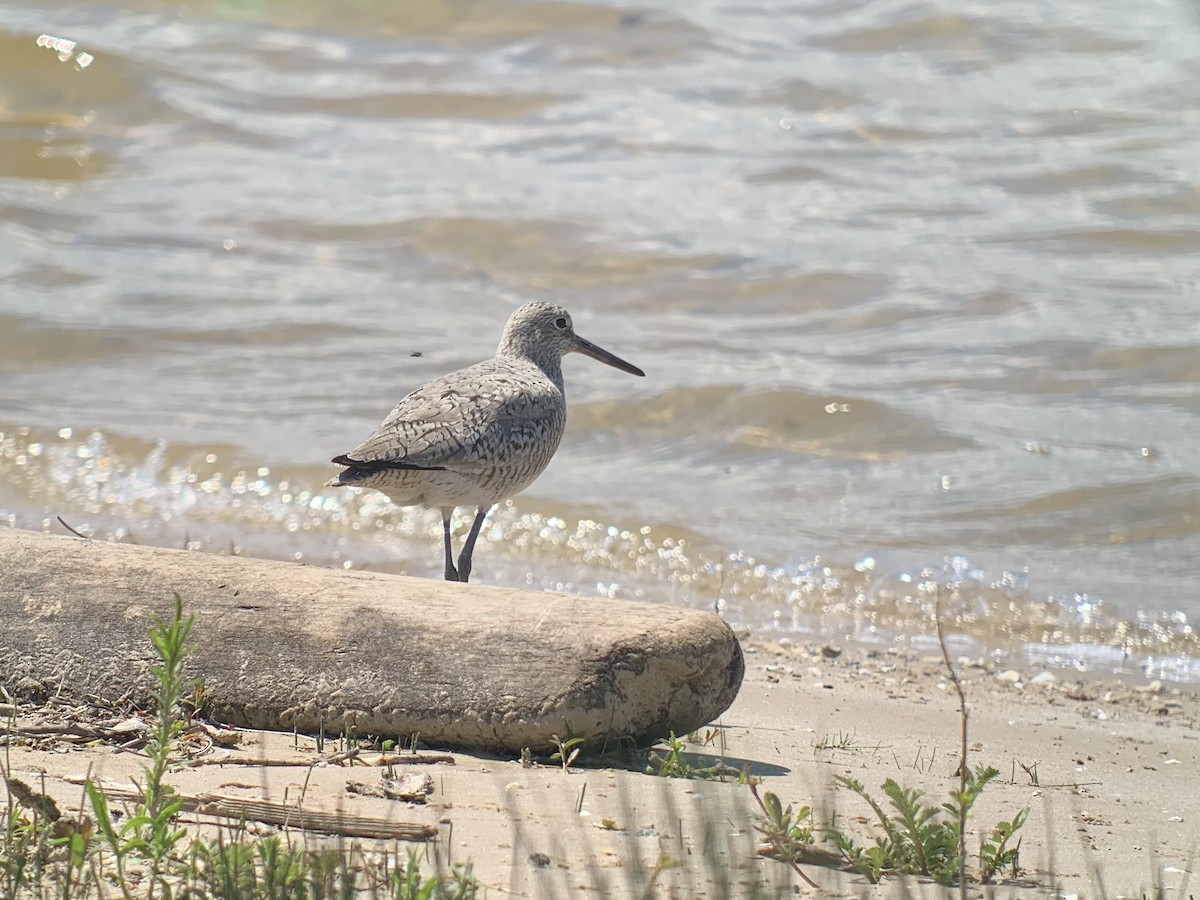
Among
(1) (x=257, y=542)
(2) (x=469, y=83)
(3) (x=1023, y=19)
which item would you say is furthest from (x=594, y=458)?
(3) (x=1023, y=19)

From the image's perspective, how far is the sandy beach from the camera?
139 inches

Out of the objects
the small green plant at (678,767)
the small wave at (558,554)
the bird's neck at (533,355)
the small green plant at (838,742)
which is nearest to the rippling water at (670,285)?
the small wave at (558,554)

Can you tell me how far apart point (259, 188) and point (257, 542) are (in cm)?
788

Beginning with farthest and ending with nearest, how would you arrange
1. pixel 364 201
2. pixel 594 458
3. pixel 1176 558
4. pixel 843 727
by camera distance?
pixel 364 201 < pixel 594 458 < pixel 1176 558 < pixel 843 727

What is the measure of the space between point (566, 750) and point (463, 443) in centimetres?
241

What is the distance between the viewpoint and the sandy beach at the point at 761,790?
11.5ft

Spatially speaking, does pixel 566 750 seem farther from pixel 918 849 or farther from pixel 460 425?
pixel 460 425

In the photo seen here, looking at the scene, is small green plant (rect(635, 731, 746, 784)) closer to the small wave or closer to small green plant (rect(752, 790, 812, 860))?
small green plant (rect(752, 790, 812, 860))

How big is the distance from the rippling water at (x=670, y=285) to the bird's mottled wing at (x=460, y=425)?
1717mm

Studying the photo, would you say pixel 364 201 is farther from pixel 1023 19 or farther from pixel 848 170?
pixel 1023 19

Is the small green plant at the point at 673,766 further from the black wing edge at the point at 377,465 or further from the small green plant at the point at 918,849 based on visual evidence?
the black wing edge at the point at 377,465

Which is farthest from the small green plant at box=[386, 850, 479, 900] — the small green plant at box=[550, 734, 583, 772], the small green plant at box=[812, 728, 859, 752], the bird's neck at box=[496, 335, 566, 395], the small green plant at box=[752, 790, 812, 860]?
the bird's neck at box=[496, 335, 566, 395]

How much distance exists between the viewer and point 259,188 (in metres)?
15.9

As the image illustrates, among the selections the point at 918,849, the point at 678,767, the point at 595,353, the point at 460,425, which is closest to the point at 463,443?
the point at 460,425
